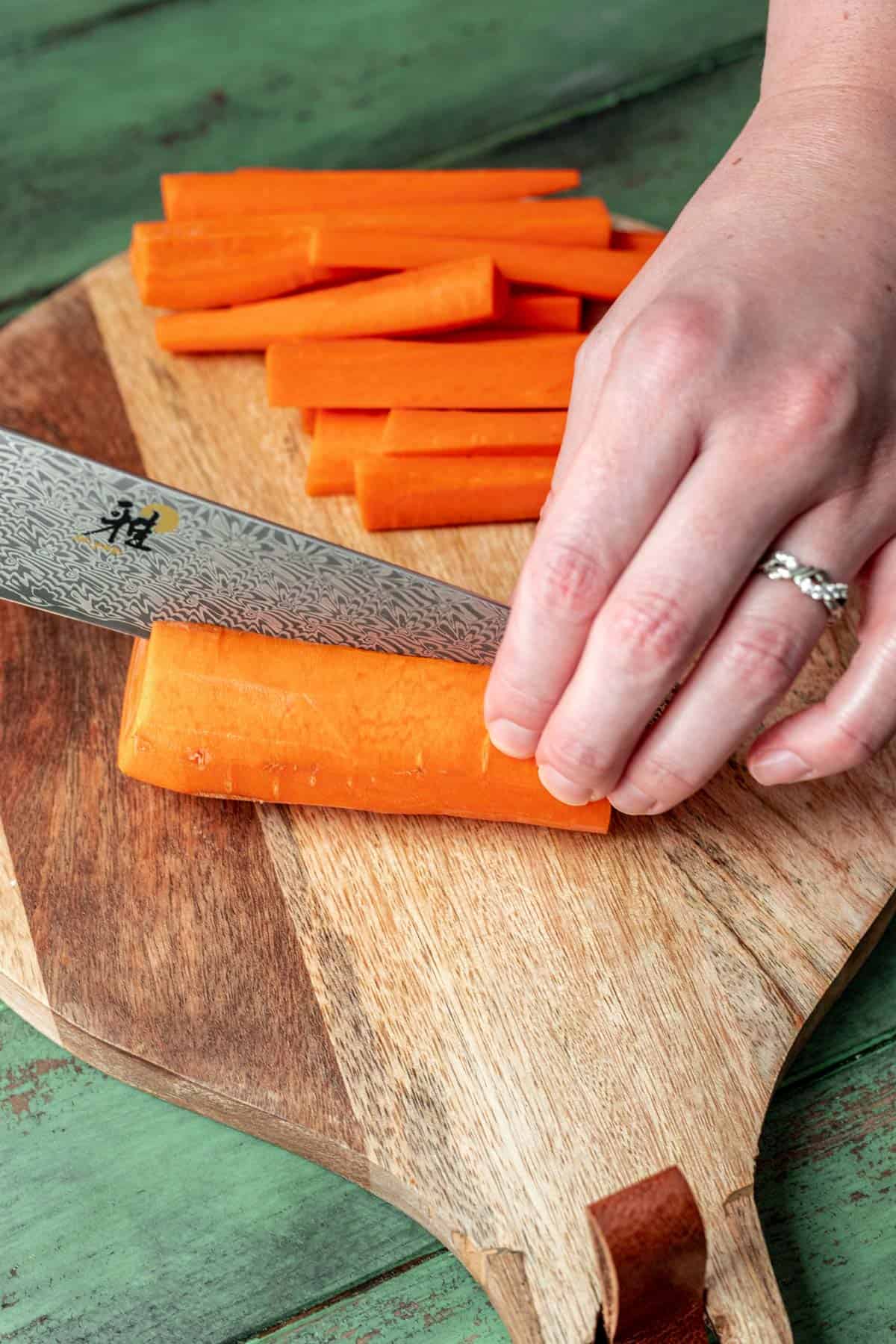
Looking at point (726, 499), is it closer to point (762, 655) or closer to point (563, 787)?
point (762, 655)

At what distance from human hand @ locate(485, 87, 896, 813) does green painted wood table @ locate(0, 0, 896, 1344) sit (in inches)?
24.0

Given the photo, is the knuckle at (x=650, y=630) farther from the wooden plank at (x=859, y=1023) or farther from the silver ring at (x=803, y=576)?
the wooden plank at (x=859, y=1023)

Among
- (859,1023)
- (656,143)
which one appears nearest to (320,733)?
(859,1023)

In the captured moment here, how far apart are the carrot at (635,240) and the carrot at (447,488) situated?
0.54 m

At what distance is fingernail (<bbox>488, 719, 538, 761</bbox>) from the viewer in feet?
5.33

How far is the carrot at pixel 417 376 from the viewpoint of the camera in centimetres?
214

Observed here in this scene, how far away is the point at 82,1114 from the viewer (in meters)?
1.76

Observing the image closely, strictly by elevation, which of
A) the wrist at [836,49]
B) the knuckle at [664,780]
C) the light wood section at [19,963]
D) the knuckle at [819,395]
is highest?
the wrist at [836,49]

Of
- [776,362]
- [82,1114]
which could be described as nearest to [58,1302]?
[82,1114]

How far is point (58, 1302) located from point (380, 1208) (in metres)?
0.43

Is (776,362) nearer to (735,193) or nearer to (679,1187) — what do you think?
(735,193)

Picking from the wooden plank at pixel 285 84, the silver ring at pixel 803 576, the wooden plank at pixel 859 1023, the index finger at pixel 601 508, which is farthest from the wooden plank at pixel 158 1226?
the wooden plank at pixel 285 84

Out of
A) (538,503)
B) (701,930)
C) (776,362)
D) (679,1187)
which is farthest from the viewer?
(538,503)

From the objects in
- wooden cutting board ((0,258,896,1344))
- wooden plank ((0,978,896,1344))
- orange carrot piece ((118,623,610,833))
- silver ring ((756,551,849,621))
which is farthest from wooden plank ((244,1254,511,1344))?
silver ring ((756,551,849,621))
